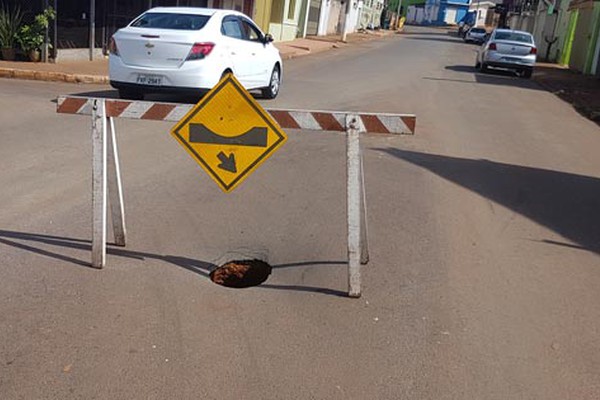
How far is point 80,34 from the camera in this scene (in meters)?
17.3

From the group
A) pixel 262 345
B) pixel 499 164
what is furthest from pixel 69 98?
pixel 499 164

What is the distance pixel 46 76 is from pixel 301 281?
11.2 metres

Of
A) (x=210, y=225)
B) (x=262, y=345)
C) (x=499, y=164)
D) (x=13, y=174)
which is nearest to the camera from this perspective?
(x=262, y=345)

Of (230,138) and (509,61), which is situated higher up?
(230,138)

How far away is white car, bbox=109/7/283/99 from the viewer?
10.6 meters

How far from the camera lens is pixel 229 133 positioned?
4469mm

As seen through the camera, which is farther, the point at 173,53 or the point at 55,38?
the point at 55,38

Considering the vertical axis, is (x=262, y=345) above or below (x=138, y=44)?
below

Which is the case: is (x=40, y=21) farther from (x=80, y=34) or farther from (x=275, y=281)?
(x=275, y=281)

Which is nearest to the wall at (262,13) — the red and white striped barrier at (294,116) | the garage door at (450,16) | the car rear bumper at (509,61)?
the car rear bumper at (509,61)

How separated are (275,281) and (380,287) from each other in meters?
0.72

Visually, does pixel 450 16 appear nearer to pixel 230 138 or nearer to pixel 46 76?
pixel 46 76

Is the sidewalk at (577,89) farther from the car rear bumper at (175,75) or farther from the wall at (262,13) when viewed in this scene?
the wall at (262,13)

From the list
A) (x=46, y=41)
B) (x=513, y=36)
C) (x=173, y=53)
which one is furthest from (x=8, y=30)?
(x=513, y=36)
